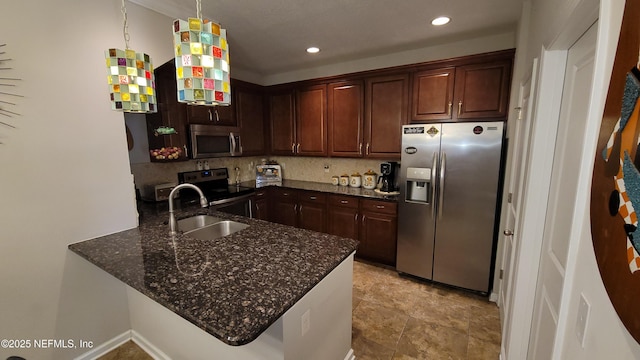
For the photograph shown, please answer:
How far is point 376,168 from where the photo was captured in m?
3.51

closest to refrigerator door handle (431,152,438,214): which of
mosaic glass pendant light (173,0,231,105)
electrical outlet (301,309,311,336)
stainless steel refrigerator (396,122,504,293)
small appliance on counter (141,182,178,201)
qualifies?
stainless steel refrigerator (396,122,504,293)

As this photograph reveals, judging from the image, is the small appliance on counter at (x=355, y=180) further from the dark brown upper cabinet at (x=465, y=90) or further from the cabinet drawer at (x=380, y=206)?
the dark brown upper cabinet at (x=465, y=90)

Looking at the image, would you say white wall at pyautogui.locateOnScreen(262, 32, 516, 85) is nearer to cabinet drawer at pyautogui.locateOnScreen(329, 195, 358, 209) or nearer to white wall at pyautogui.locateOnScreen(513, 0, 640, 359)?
cabinet drawer at pyautogui.locateOnScreen(329, 195, 358, 209)

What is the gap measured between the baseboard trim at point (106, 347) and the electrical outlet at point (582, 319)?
267 cm

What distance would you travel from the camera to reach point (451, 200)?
2.51 metres

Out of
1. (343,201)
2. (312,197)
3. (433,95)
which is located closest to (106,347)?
(312,197)

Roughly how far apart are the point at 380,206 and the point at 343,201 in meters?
0.49

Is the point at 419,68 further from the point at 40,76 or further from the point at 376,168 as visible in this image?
Result: the point at 40,76

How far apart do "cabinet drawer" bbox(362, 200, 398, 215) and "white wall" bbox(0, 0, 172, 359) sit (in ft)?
7.67

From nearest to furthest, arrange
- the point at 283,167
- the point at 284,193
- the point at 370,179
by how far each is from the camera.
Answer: the point at 370,179, the point at 284,193, the point at 283,167

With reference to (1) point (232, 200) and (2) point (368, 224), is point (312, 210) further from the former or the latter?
(1) point (232, 200)

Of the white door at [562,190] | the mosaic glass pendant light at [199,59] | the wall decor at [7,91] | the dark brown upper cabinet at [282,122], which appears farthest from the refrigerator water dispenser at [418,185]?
the wall decor at [7,91]

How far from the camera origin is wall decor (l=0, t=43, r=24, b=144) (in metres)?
1.35

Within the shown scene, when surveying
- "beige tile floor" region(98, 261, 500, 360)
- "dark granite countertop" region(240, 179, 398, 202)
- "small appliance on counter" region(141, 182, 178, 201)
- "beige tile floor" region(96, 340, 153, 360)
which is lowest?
"beige tile floor" region(96, 340, 153, 360)
